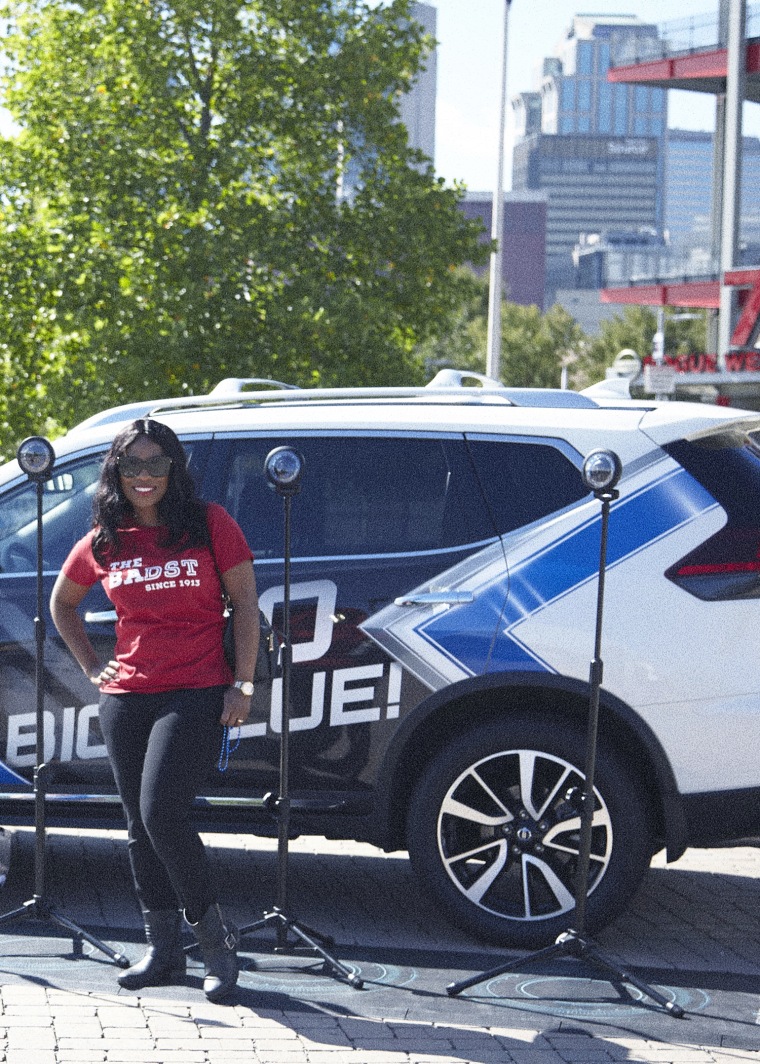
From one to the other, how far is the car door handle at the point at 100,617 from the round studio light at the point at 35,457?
58cm

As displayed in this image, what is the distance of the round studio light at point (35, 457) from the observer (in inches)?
204

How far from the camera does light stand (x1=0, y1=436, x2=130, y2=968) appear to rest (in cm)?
520

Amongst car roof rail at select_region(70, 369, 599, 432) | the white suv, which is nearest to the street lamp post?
car roof rail at select_region(70, 369, 599, 432)

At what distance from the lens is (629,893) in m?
5.34

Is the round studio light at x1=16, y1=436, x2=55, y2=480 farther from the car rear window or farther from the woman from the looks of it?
the car rear window

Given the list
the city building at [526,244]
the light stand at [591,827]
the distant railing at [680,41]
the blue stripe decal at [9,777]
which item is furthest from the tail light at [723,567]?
the city building at [526,244]

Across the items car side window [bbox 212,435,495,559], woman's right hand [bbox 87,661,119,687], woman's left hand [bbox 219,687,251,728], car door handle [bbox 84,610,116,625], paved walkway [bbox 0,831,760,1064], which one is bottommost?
paved walkway [bbox 0,831,760,1064]

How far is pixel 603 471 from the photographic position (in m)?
4.88

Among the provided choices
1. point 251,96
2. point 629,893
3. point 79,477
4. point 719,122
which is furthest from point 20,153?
point 719,122

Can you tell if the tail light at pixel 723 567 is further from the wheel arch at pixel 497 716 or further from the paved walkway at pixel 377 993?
the paved walkway at pixel 377 993

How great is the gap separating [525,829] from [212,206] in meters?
17.6

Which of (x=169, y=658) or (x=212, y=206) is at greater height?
(x=212, y=206)

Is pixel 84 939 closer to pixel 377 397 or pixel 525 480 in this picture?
pixel 525 480

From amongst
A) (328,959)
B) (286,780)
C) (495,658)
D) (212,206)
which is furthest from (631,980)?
(212,206)
